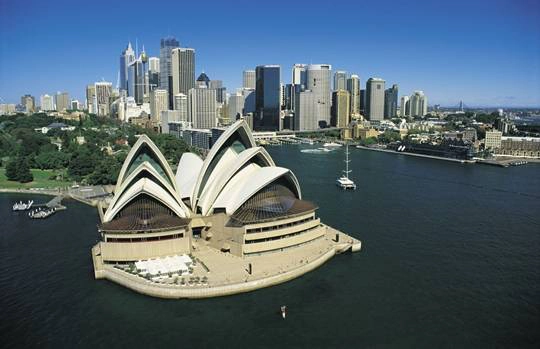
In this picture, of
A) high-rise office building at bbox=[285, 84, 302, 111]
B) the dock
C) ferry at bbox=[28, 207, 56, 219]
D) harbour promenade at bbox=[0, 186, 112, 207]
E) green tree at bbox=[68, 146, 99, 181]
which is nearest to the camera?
ferry at bbox=[28, 207, 56, 219]

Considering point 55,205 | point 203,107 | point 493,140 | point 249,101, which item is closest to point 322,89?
point 249,101

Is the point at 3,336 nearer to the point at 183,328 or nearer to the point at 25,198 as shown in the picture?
the point at 183,328

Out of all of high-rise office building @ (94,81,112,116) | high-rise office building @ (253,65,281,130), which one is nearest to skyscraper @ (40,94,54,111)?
high-rise office building @ (94,81,112,116)

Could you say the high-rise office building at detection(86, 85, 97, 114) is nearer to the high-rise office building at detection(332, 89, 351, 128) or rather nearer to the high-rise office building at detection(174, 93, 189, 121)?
the high-rise office building at detection(174, 93, 189, 121)

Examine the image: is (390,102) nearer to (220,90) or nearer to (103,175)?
(220,90)

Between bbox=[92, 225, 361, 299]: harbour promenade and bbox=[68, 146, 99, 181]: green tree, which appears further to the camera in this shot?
bbox=[68, 146, 99, 181]: green tree

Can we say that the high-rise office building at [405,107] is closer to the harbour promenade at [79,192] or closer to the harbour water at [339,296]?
the harbour water at [339,296]
